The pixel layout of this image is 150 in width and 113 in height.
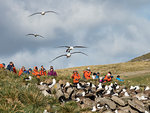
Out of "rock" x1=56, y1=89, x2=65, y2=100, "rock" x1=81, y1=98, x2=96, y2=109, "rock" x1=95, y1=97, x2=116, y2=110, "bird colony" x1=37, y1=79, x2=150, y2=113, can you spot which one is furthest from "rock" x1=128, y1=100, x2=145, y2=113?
"rock" x1=56, y1=89, x2=65, y2=100

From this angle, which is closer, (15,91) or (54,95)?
(15,91)

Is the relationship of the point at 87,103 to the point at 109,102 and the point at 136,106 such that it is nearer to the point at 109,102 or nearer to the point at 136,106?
the point at 109,102

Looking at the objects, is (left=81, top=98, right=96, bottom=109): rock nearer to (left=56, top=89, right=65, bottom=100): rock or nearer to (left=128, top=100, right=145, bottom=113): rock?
(left=56, top=89, right=65, bottom=100): rock

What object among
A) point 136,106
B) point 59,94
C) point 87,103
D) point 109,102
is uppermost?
point 59,94

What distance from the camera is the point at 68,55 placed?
10195 millimetres

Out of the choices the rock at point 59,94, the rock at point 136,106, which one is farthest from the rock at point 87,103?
the rock at point 136,106

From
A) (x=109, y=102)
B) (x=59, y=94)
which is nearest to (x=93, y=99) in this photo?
(x=109, y=102)

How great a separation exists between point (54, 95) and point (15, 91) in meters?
2.68

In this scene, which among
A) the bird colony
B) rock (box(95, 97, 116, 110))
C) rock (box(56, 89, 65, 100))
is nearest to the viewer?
rock (box(56, 89, 65, 100))

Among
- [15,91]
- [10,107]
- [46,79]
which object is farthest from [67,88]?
[10,107]

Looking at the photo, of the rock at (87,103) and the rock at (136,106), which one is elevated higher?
the rock at (87,103)

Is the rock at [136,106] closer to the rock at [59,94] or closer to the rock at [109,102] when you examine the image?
the rock at [109,102]

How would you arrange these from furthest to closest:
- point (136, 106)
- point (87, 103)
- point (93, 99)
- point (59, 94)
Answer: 1. point (93, 99)
2. point (136, 106)
3. point (87, 103)
4. point (59, 94)

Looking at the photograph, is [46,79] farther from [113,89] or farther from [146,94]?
[146,94]
